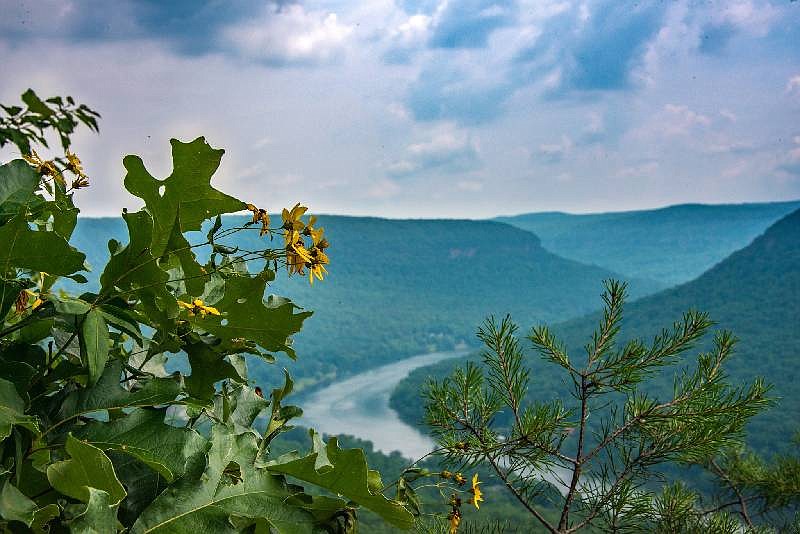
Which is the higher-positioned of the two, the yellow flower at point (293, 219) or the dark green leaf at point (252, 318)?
the yellow flower at point (293, 219)

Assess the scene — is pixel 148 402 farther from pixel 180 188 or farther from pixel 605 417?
pixel 605 417

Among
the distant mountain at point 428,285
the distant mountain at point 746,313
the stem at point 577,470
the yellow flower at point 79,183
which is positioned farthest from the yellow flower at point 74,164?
the distant mountain at point 428,285

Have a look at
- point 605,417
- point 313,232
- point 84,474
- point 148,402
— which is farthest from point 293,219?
point 605,417

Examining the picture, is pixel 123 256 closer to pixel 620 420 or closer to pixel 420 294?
pixel 620 420

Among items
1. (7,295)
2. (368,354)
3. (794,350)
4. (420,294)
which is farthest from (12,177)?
(420,294)

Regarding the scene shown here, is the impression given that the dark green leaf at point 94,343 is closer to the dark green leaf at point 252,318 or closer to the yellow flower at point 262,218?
the dark green leaf at point 252,318

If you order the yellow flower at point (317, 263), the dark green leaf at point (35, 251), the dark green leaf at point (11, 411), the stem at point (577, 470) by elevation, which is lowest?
the stem at point (577, 470)

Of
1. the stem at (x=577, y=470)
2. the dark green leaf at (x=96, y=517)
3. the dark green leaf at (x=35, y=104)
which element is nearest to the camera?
the dark green leaf at (x=96, y=517)
